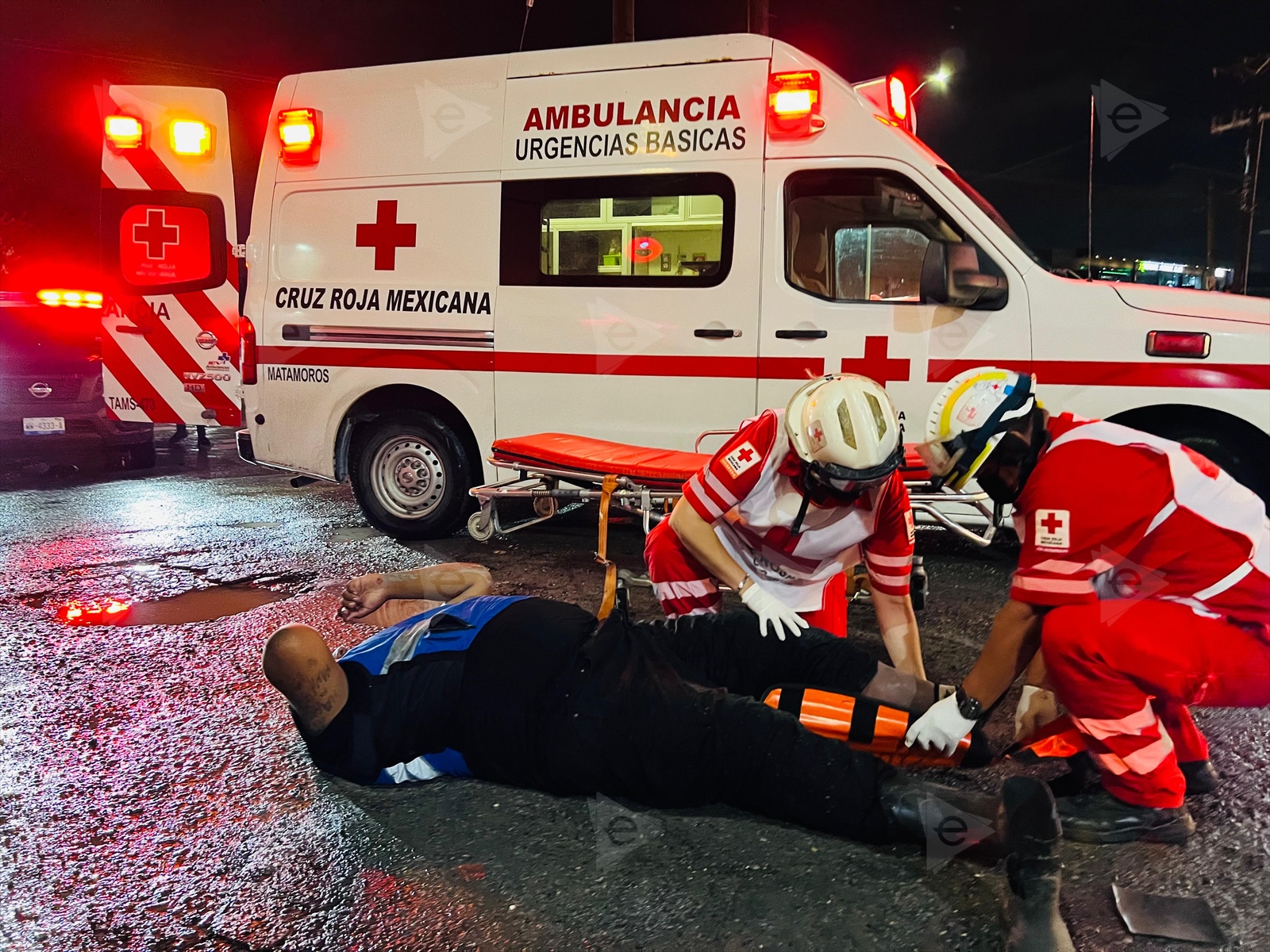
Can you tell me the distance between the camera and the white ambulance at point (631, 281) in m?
4.68

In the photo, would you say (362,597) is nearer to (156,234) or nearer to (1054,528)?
(1054,528)

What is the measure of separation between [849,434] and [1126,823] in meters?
1.23

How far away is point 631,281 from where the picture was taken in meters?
5.31

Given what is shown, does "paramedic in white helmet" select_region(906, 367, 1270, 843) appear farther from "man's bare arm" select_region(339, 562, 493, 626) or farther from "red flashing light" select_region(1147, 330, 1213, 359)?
"red flashing light" select_region(1147, 330, 1213, 359)

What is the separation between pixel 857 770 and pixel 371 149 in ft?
16.0

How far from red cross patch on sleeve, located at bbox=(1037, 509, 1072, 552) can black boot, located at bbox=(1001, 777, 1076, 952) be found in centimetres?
63

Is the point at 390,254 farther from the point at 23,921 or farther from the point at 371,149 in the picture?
the point at 23,921

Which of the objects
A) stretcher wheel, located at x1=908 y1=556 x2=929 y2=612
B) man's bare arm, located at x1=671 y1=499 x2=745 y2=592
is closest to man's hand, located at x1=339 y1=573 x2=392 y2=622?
man's bare arm, located at x1=671 y1=499 x2=745 y2=592

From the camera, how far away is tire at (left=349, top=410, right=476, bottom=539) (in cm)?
579

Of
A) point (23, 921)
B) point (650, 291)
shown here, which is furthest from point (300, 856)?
point (650, 291)

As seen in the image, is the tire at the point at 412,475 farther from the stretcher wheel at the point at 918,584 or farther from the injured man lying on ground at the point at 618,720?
the injured man lying on ground at the point at 618,720

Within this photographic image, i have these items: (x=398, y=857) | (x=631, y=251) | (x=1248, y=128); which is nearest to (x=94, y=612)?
(x=398, y=857)

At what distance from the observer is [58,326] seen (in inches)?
325

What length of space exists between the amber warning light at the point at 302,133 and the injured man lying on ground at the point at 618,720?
4188mm
